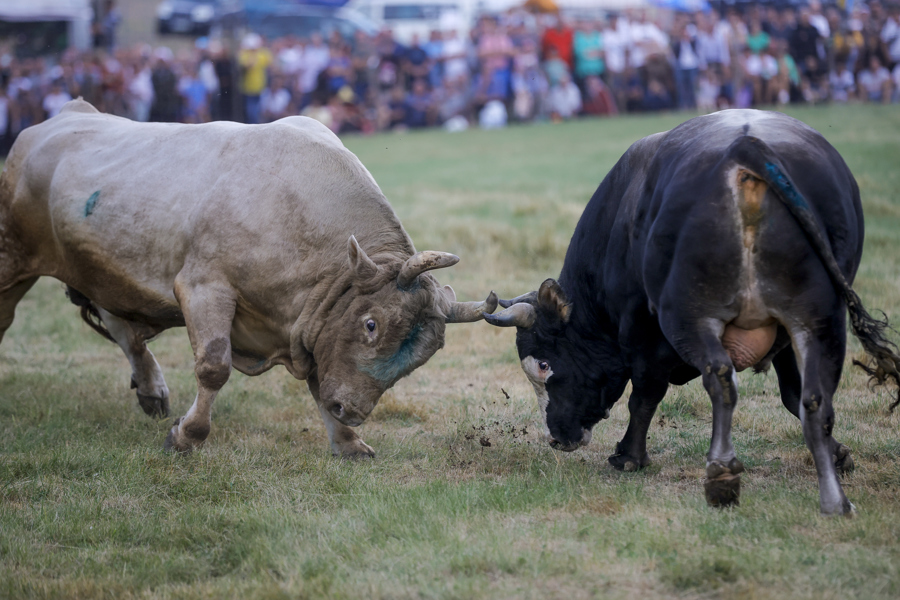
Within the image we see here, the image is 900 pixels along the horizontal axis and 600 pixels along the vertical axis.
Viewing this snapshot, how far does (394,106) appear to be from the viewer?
24406mm

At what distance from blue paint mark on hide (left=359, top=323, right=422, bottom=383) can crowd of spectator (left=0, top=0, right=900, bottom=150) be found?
703 inches

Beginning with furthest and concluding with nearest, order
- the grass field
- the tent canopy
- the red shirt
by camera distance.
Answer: the red shirt < the tent canopy < the grass field

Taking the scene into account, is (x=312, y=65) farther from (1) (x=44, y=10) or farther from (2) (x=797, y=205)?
(2) (x=797, y=205)

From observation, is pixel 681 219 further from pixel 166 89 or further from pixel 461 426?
pixel 166 89

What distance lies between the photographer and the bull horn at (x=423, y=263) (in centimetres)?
482

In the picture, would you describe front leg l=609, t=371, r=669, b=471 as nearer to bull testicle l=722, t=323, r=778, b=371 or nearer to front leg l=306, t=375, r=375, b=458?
bull testicle l=722, t=323, r=778, b=371

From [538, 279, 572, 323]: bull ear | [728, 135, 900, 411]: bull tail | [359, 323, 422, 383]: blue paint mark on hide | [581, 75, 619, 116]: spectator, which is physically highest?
[728, 135, 900, 411]: bull tail

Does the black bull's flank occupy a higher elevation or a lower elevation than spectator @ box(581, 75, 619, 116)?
higher

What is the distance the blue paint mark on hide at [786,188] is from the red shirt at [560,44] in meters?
20.5

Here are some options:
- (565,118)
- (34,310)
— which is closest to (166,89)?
(565,118)

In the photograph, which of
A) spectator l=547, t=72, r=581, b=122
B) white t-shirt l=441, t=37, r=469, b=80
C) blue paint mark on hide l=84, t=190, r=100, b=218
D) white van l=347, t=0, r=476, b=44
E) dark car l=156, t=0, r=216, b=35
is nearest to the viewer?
blue paint mark on hide l=84, t=190, r=100, b=218

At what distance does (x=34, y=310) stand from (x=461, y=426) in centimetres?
595

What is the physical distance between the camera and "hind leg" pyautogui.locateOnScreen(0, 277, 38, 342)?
20.6 feet

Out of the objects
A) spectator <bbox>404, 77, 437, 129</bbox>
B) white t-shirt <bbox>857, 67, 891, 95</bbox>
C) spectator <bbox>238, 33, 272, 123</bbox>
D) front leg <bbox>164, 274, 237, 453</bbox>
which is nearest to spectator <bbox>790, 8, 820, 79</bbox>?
white t-shirt <bbox>857, 67, 891, 95</bbox>
